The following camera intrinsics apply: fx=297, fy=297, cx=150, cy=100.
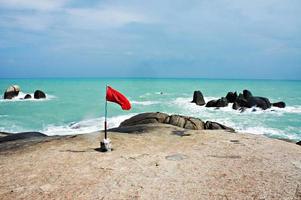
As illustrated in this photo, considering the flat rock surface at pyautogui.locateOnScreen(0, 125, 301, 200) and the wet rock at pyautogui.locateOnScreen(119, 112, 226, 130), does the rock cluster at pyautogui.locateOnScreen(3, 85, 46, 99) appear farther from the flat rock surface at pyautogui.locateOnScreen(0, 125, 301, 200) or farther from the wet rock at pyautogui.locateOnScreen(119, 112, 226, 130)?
the flat rock surface at pyautogui.locateOnScreen(0, 125, 301, 200)

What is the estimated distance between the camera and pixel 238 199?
300 inches

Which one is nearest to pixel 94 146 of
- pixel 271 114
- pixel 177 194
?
pixel 177 194

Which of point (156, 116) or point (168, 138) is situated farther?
point (156, 116)

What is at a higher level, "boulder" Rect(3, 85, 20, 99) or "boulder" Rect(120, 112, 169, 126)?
"boulder" Rect(120, 112, 169, 126)

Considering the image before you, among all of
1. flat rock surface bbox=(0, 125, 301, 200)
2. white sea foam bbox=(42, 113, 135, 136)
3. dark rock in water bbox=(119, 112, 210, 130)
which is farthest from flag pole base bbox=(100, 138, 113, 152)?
white sea foam bbox=(42, 113, 135, 136)

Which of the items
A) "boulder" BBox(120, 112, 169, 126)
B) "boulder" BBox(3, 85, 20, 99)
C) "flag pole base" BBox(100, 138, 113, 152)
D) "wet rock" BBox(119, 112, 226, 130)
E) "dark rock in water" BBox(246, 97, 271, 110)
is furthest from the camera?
"boulder" BBox(3, 85, 20, 99)

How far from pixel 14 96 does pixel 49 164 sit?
7403 centimetres

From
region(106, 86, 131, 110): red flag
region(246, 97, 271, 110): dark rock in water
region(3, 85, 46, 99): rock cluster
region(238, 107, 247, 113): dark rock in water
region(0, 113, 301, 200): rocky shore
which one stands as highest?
region(106, 86, 131, 110): red flag

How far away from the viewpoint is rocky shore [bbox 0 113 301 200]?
26.7ft

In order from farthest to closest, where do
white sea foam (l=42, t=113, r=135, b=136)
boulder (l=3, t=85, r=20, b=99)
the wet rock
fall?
boulder (l=3, t=85, r=20, b=99), white sea foam (l=42, t=113, r=135, b=136), the wet rock

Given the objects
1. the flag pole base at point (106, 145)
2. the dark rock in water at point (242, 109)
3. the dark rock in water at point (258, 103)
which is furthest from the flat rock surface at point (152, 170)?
the dark rock in water at point (258, 103)

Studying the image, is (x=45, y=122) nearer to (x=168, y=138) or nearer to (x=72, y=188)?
(x=168, y=138)

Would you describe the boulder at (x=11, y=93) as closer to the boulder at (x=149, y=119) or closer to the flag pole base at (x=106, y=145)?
the boulder at (x=149, y=119)

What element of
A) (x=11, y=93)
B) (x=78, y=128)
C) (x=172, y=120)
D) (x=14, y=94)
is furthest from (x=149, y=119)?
(x=14, y=94)
